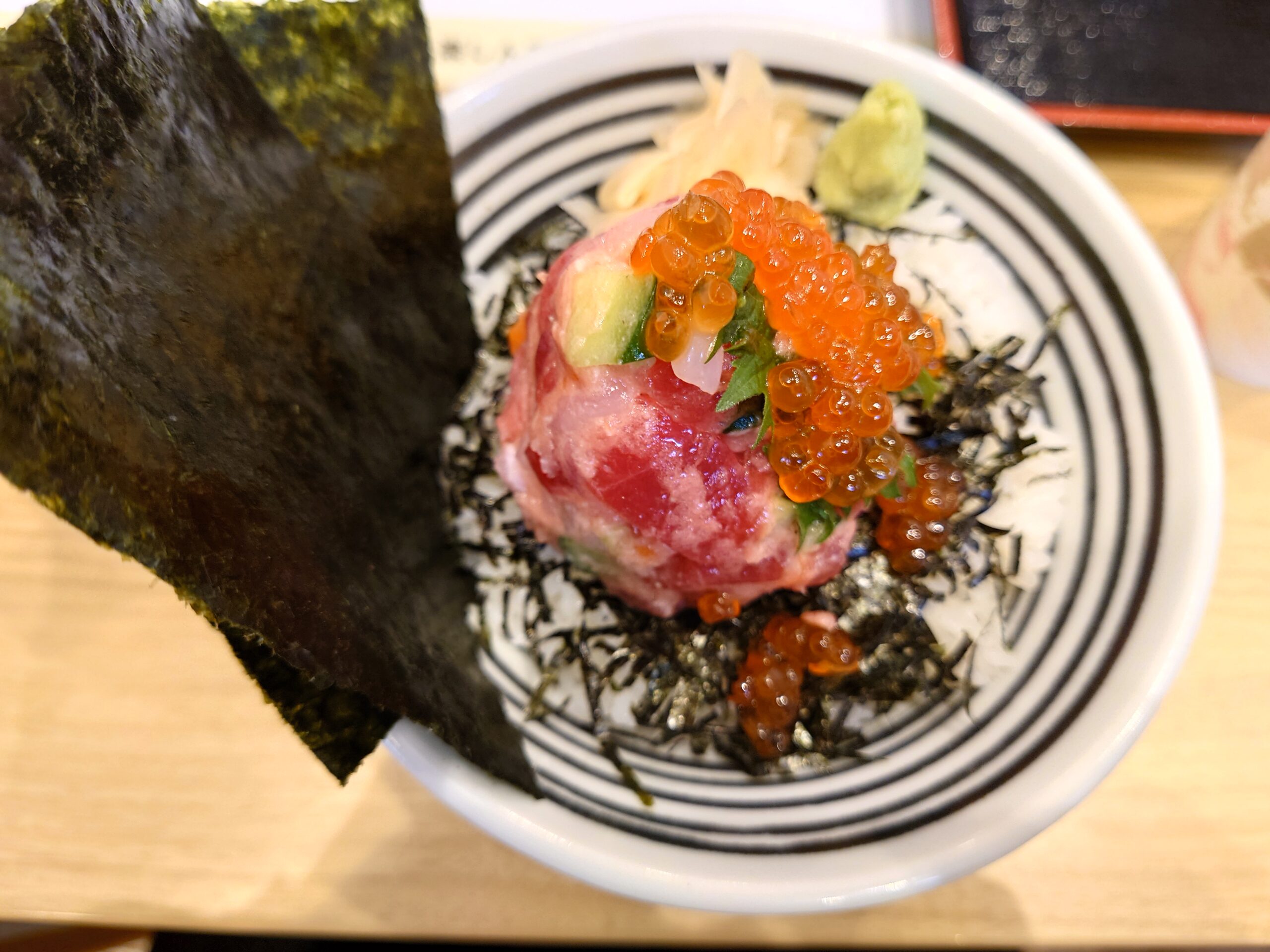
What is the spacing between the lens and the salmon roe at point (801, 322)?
1.04 metres

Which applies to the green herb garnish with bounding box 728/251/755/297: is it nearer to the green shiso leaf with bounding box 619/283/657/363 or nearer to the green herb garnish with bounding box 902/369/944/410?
the green shiso leaf with bounding box 619/283/657/363

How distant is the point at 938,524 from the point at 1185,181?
47.0 inches

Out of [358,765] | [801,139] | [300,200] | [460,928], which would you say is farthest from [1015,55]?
[460,928]

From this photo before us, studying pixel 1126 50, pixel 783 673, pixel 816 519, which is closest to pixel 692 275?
pixel 816 519

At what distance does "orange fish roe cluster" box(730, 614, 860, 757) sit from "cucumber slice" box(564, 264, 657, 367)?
61cm

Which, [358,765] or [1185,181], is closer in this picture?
[358,765]

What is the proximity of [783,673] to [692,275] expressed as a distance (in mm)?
727

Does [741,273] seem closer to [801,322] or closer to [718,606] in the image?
[801,322]

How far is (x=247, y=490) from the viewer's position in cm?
96

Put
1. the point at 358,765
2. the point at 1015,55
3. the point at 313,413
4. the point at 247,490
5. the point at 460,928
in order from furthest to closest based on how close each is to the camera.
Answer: the point at 1015,55
the point at 460,928
the point at 313,413
the point at 358,765
the point at 247,490

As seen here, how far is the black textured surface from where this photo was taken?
1797 millimetres

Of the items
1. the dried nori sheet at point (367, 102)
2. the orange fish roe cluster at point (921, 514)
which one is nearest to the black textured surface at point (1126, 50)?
the orange fish roe cluster at point (921, 514)

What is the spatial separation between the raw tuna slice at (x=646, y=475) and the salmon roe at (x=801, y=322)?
0.33 feet

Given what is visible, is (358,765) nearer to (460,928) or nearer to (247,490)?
(247,490)
